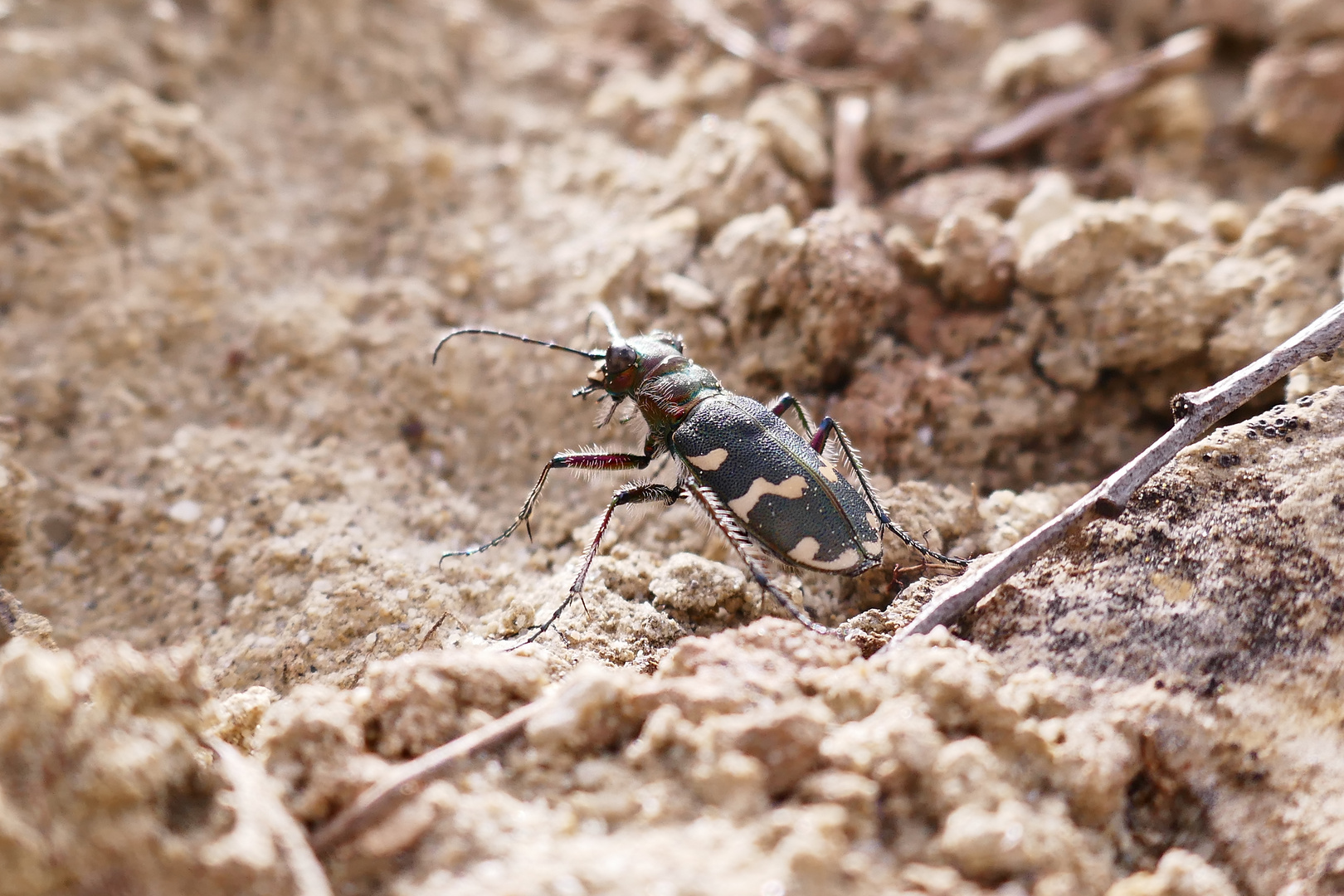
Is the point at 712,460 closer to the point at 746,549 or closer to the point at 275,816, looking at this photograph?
the point at 746,549

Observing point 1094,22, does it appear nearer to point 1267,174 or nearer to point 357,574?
point 1267,174

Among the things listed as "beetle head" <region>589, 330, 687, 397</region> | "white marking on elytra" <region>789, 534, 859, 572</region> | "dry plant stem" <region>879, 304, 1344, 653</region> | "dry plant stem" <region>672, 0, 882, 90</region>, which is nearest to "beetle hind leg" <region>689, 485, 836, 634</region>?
"white marking on elytra" <region>789, 534, 859, 572</region>

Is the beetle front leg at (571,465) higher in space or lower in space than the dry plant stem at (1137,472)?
higher

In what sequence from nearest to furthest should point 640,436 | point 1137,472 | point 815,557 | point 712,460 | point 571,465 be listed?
1. point 1137,472
2. point 815,557
3. point 712,460
4. point 571,465
5. point 640,436

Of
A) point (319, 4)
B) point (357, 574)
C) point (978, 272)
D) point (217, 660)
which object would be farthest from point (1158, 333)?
point (319, 4)

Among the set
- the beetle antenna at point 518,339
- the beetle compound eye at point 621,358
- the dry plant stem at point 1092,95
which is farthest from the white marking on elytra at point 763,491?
the dry plant stem at point 1092,95

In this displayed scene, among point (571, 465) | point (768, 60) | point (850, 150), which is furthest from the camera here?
point (768, 60)

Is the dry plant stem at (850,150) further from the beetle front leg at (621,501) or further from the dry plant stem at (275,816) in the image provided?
the dry plant stem at (275,816)

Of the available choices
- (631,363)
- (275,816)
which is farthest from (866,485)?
(275,816)
